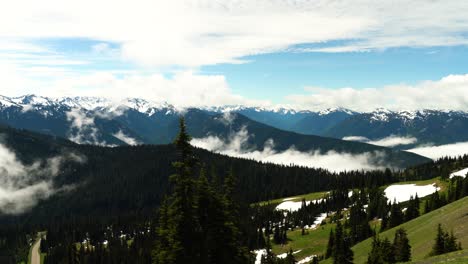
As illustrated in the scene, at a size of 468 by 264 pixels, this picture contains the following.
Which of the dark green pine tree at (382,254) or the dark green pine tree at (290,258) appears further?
the dark green pine tree at (290,258)

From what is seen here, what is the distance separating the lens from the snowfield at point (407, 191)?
179m

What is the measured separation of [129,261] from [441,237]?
120 metres

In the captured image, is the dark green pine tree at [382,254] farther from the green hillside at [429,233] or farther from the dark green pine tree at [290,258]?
the dark green pine tree at [290,258]

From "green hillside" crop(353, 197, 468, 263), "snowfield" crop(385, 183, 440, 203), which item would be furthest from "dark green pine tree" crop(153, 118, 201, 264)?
"snowfield" crop(385, 183, 440, 203)

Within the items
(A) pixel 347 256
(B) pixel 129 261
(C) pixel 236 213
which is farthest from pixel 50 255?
(C) pixel 236 213

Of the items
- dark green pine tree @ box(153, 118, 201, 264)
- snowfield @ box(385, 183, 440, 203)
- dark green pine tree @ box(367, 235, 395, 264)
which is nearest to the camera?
dark green pine tree @ box(153, 118, 201, 264)

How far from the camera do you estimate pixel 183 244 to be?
29.8 m

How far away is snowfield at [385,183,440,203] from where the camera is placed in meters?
179

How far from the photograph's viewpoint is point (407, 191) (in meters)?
190

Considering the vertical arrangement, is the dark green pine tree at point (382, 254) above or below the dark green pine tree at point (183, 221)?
below

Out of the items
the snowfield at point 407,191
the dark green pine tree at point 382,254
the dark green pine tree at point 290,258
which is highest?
the dark green pine tree at point 382,254

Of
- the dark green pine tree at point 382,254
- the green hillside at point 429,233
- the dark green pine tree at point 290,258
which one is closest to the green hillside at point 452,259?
the green hillside at point 429,233

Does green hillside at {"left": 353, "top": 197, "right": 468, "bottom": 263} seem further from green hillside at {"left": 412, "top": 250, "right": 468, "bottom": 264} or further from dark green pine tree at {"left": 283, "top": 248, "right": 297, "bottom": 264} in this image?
green hillside at {"left": 412, "top": 250, "right": 468, "bottom": 264}

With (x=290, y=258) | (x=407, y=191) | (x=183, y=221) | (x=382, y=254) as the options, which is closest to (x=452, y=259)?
(x=183, y=221)
